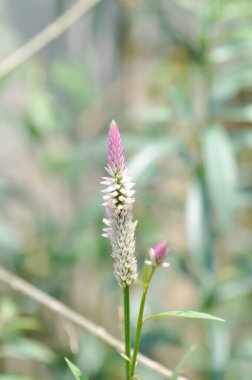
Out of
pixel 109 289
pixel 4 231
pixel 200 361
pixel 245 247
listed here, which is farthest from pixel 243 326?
pixel 4 231

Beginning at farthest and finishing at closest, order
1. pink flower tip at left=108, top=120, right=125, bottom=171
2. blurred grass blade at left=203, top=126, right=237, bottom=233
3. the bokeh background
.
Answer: the bokeh background < blurred grass blade at left=203, top=126, right=237, bottom=233 < pink flower tip at left=108, top=120, right=125, bottom=171

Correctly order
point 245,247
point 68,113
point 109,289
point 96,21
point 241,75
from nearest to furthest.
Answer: point 241,75
point 109,289
point 245,247
point 96,21
point 68,113

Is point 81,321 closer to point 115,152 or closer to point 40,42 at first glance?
point 115,152

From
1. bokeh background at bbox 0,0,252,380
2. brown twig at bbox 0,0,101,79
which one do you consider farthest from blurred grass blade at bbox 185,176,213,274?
brown twig at bbox 0,0,101,79

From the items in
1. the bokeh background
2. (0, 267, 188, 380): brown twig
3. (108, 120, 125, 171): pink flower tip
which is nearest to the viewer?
(108, 120, 125, 171): pink flower tip

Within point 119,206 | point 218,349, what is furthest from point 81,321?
point 218,349

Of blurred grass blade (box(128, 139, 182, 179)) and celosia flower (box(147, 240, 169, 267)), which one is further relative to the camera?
blurred grass blade (box(128, 139, 182, 179))

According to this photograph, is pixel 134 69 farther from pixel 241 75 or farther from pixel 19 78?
pixel 241 75

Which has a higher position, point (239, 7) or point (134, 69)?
point (134, 69)

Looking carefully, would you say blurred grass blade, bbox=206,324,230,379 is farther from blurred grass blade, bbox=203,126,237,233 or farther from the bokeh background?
blurred grass blade, bbox=203,126,237,233

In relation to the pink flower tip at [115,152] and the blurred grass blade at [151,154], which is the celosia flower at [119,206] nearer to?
the pink flower tip at [115,152]
